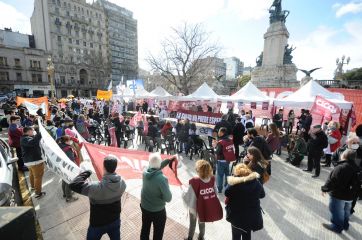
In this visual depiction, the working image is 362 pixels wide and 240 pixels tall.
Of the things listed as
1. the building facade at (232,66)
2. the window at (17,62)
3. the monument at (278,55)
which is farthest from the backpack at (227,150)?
the building facade at (232,66)

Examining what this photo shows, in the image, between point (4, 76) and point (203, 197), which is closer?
point (203, 197)

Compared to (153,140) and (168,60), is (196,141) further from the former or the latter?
(168,60)

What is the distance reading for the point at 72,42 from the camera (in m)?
60.4

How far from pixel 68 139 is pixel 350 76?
188 ft

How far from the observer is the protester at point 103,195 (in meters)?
2.63

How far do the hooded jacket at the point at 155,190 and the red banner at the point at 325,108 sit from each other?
8044mm

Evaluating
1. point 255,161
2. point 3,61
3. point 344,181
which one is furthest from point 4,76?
point 344,181

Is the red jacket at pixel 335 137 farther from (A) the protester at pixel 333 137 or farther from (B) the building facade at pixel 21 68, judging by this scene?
(B) the building facade at pixel 21 68

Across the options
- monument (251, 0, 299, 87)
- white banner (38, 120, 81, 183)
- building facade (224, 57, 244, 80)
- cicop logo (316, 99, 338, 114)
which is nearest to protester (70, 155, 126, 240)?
white banner (38, 120, 81, 183)

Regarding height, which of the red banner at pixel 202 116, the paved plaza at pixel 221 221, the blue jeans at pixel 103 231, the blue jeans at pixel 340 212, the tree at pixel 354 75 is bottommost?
the paved plaza at pixel 221 221

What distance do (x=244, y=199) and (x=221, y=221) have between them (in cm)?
191

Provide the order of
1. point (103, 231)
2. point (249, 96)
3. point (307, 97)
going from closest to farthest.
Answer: point (103, 231), point (307, 97), point (249, 96)

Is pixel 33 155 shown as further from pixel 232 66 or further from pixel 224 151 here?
pixel 232 66

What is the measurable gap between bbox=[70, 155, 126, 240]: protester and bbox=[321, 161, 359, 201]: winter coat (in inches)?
150
